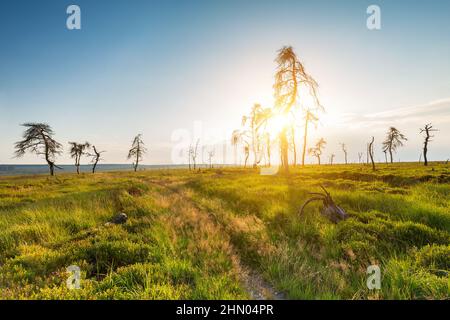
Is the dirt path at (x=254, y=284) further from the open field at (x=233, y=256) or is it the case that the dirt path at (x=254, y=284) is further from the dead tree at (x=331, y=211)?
the dead tree at (x=331, y=211)

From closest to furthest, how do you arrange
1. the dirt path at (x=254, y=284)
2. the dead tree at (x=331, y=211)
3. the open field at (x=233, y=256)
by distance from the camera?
the open field at (x=233, y=256), the dirt path at (x=254, y=284), the dead tree at (x=331, y=211)

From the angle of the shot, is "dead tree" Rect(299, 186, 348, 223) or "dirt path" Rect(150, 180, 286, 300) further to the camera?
Result: "dead tree" Rect(299, 186, 348, 223)

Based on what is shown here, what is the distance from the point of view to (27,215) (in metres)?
8.12

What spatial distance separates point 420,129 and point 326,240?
59.8 meters

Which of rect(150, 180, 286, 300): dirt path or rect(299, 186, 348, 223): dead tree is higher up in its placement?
rect(299, 186, 348, 223): dead tree

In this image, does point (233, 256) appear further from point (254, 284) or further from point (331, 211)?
point (331, 211)

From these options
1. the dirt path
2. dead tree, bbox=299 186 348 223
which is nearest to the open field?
the dirt path

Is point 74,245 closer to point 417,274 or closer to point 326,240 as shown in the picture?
point 326,240

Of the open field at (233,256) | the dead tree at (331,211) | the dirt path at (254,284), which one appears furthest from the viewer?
the dead tree at (331,211)

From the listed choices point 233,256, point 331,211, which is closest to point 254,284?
point 233,256

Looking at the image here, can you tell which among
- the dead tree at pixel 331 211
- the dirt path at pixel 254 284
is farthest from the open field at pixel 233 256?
the dead tree at pixel 331 211

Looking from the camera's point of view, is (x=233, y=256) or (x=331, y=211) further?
(x=331, y=211)

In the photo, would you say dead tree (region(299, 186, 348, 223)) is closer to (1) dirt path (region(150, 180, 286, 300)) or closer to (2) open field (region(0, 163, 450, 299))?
(2) open field (region(0, 163, 450, 299))

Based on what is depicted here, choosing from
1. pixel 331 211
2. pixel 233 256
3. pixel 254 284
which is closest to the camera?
pixel 254 284
